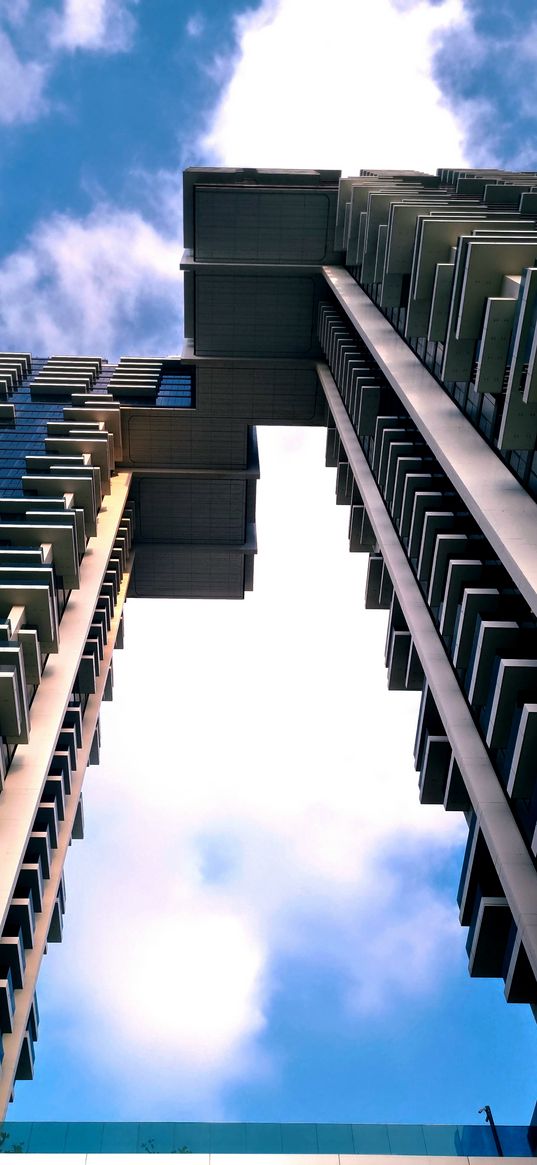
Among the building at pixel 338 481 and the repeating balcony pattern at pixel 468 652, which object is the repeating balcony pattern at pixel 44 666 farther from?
the repeating balcony pattern at pixel 468 652

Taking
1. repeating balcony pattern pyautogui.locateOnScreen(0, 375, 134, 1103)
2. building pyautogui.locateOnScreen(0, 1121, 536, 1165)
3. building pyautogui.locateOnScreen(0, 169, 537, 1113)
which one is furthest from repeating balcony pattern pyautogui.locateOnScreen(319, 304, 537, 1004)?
repeating balcony pattern pyautogui.locateOnScreen(0, 375, 134, 1103)

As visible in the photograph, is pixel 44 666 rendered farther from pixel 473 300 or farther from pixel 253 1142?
pixel 473 300

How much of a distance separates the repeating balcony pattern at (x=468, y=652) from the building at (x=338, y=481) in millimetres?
85

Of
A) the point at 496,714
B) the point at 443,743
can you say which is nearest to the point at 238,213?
the point at 443,743

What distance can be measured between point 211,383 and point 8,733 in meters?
39.9

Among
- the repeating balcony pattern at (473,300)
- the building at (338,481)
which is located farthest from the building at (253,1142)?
the repeating balcony pattern at (473,300)

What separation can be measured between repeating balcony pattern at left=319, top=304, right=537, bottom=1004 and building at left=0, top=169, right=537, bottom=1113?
9 cm

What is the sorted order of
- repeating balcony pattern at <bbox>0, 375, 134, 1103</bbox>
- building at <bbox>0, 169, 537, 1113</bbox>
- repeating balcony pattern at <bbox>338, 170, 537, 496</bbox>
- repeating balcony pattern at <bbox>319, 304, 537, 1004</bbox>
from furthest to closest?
repeating balcony pattern at <bbox>0, 375, 134, 1103</bbox>
building at <bbox>0, 169, 537, 1113</bbox>
repeating balcony pattern at <bbox>319, 304, 537, 1004</bbox>
repeating balcony pattern at <bbox>338, 170, 537, 496</bbox>

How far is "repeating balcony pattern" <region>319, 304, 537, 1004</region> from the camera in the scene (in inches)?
736

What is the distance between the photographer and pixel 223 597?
6856 cm

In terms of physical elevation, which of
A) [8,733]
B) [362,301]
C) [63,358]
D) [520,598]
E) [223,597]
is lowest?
[223,597]

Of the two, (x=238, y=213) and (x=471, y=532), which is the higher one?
(x=238, y=213)

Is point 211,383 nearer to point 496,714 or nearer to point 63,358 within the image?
point 63,358

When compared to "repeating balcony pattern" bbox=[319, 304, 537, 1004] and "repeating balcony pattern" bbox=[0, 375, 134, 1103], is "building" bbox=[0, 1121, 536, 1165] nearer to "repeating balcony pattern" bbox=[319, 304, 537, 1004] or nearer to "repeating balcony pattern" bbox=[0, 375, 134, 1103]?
"repeating balcony pattern" bbox=[319, 304, 537, 1004]
